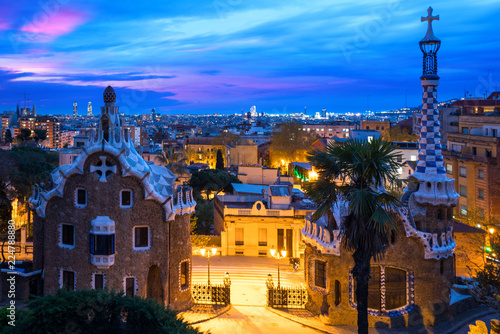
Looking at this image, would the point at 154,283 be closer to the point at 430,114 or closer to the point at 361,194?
the point at 361,194

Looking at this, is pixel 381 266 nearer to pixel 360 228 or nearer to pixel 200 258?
pixel 360 228

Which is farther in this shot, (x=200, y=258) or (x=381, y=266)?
(x=200, y=258)

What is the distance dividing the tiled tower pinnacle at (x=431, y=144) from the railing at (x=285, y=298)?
9176 millimetres

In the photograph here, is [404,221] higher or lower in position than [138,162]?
lower

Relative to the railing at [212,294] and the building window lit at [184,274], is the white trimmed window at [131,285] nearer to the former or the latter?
the building window lit at [184,274]

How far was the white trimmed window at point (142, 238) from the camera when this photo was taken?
1105 inches

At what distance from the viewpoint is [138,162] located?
28.7m

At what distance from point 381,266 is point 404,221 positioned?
2.92 metres

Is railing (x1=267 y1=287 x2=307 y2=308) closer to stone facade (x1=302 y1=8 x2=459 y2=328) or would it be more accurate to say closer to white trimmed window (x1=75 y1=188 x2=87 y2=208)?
stone facade (x1=302 y1=8 x2=459 y2=328)

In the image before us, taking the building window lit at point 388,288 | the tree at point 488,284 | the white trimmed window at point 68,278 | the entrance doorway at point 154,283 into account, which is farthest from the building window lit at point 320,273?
the white trimmed window at point 68,278

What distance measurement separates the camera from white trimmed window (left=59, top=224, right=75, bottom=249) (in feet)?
92.9

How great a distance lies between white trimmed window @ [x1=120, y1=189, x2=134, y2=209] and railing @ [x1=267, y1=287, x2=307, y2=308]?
996 centimetres

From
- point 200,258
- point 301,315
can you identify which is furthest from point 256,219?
point 301,315

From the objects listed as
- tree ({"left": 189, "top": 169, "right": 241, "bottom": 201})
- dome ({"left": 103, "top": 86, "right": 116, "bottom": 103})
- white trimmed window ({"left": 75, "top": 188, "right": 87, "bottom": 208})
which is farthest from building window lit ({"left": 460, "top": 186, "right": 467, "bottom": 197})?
white trimmed window ({"left": 75, "top": 188, "right": 87, "bottom": 208})
